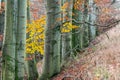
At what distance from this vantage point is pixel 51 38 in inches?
353

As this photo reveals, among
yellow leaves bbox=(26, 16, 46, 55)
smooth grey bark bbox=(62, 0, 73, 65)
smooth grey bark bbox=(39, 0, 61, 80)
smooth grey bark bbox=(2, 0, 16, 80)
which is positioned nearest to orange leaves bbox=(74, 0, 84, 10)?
smooth grey bark bbox=(62, 0, 73, 65)

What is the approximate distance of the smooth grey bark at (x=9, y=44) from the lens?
24.3 feet

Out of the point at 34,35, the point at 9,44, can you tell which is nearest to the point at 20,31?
the point at 9,44

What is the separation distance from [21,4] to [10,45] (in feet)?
4.44

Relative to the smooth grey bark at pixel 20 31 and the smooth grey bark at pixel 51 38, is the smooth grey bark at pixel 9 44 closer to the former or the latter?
the smooth grey bark at pixel 20 31

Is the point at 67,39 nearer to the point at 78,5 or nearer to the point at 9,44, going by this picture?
the point at 78,5

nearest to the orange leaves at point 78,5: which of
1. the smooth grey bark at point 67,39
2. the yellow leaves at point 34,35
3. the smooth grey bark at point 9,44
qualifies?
the smooth grey bark at point 67,39

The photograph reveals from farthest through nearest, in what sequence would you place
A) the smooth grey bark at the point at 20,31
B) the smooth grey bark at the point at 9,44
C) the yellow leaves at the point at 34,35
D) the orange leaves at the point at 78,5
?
→ 1. the orange leaves at the point at 78,5
2. the yellow leaves at the point at 34,35
3. the smooth grey bark at the point at 20,31
4. the smooth grey bark at the point at 9,44

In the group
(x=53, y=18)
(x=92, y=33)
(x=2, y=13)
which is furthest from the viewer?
(x=92, y=33)

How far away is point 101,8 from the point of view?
21.9 metres

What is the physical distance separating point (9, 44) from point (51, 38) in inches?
74.1

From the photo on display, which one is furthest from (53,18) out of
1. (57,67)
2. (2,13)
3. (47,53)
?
(2,13)

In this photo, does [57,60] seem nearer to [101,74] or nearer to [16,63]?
[16,63]

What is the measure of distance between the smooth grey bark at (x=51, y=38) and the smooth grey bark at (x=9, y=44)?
4.68 feet
